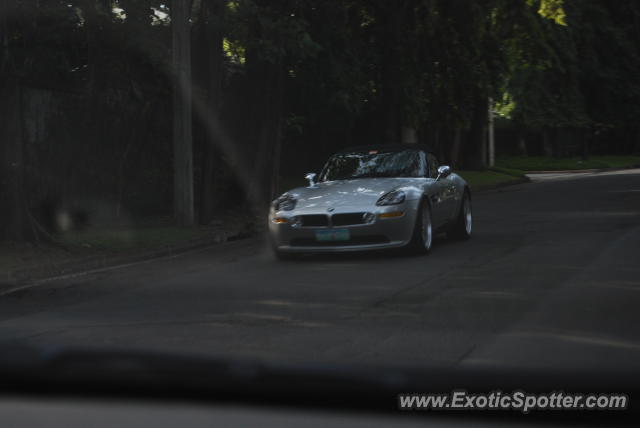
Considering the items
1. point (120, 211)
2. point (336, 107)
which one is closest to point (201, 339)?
point (120, 211)

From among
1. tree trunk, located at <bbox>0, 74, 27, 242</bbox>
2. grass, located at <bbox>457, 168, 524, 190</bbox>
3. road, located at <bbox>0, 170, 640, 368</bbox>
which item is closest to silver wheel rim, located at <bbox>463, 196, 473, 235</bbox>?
road, located at <bbox>0, 170, 640, 368</bbox>

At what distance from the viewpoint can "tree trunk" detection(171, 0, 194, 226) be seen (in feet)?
52.1

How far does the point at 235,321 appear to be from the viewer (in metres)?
7.34

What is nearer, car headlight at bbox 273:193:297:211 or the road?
the road

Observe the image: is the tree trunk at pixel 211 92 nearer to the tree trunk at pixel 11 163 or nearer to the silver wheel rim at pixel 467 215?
the tree trunk at pixel 11 163

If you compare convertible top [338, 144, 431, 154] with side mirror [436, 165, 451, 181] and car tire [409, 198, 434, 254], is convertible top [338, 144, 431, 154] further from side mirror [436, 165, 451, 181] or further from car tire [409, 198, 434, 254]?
car tire [409, 198, 434, 254]

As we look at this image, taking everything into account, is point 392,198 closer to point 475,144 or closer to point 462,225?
point 462,225

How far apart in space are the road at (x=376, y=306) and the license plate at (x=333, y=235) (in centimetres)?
31

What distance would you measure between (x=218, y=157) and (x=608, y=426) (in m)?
17.0

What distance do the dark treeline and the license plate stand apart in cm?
454

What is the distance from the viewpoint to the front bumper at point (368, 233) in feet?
36.5

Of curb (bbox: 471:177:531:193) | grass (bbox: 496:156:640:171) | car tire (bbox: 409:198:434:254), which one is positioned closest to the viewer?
car tire (bbox: 409:198:434:254)

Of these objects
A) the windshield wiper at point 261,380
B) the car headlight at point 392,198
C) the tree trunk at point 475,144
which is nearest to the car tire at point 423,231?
the car headlight at point 392,198

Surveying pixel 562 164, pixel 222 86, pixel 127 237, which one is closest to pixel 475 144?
pixel 562 164
